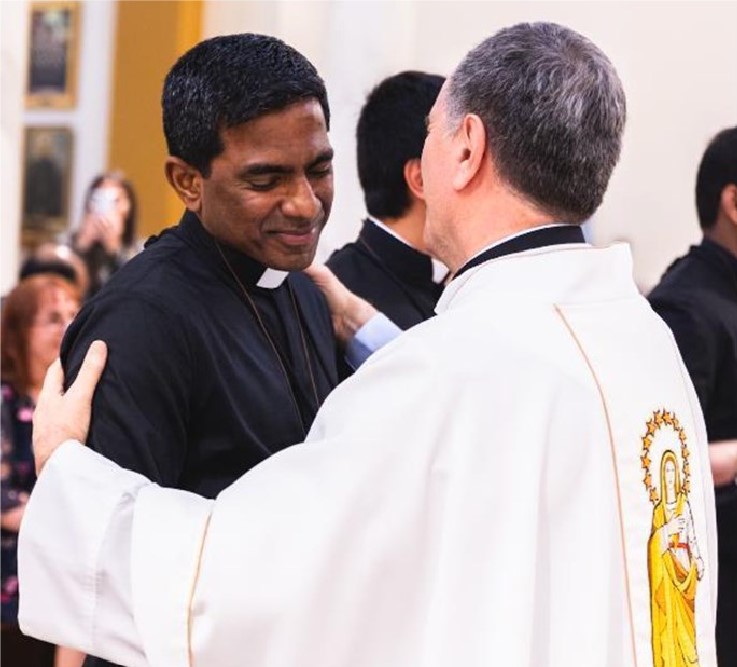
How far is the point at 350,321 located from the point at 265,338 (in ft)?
1.30

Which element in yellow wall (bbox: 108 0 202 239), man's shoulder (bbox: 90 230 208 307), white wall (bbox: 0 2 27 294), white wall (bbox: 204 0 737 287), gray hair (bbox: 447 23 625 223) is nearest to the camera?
gray hair (bbox: 447 23 625 223)

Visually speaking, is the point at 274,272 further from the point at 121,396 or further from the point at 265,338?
the point at 121,396

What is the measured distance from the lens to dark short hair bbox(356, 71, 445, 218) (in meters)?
3.60

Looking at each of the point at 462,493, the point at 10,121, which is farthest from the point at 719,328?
the point at 10,121

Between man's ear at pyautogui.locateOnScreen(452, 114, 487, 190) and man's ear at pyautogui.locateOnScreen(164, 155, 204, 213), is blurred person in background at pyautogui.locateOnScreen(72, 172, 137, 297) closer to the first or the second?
man's ear at pyautogui.locateOnScreen(164, 155, 204, 213)

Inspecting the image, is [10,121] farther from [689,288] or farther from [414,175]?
[689,288]

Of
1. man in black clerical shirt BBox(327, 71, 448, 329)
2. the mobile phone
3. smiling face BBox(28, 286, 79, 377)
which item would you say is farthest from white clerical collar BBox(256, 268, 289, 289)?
the mobile phone

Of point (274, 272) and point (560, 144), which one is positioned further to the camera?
point (274, 272)

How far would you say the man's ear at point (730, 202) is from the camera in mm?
3947

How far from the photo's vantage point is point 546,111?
2188 mm

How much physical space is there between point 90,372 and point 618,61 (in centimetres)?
494

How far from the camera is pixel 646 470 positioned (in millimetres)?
2254

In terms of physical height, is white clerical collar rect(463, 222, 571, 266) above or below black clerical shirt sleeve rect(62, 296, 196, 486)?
above

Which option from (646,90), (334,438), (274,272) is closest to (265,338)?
(274,272)
